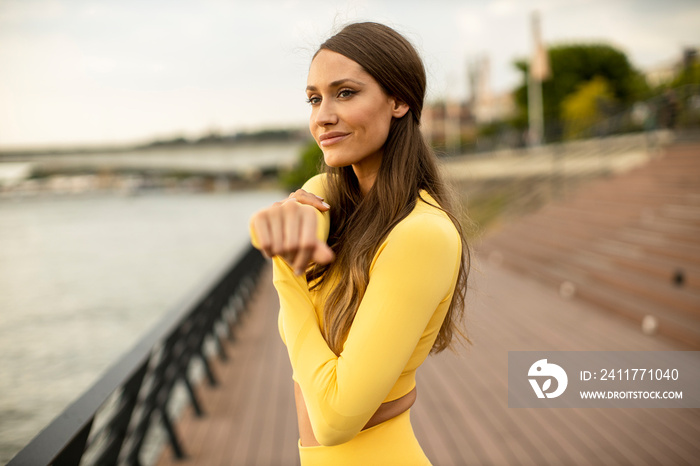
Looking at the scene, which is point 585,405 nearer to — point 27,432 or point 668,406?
point 668,406

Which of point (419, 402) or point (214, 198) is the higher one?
point (419, 402)

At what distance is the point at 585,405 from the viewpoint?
3713 mm

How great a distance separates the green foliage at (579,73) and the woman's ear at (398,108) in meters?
42.3

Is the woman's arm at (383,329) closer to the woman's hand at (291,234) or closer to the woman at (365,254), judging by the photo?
the woman at (365,254)

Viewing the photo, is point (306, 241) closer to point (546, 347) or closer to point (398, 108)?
point (398, 108)

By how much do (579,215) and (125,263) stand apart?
635 inches

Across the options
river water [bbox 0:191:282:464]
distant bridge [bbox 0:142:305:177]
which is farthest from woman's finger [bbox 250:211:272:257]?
distant bridge [bbox 0:142:305:177]

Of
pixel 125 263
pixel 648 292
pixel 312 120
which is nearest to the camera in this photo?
A: pixel 312 120

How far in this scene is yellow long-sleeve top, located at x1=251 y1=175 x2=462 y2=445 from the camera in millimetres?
841

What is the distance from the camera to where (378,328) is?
2.75 feet

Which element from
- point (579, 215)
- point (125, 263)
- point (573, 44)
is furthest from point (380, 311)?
point (573, 44)

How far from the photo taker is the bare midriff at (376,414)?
3.45ft

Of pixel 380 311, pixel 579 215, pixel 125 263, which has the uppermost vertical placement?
pixel 380 311

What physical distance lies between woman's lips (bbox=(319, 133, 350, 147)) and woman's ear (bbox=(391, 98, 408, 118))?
11cm
